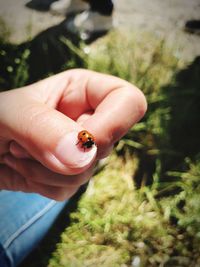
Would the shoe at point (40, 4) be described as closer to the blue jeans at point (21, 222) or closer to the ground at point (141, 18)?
the ground at point (141, 18)

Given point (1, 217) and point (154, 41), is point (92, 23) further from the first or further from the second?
point (1, 217)

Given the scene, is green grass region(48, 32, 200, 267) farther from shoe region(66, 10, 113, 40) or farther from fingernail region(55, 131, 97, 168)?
fingernail region(55, 131, 97, 168)

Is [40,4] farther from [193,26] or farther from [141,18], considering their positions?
[193,26]

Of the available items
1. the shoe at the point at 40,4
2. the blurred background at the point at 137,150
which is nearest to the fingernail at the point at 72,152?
the blurred background at the point at 137,150

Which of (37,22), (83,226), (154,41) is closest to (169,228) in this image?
(83,226)

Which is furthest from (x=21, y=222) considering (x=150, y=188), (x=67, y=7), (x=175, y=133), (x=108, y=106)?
(x=67, y=7)

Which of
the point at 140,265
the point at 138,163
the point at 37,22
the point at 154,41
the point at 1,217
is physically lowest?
the point at 140,265

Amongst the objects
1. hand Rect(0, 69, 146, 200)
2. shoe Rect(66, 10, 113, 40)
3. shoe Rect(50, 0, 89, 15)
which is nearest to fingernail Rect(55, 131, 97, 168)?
hand Rect(0, 69, 146, 200)
